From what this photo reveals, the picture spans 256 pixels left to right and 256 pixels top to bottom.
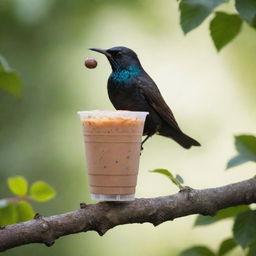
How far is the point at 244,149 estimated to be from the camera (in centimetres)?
244

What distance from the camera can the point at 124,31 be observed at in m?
5.89

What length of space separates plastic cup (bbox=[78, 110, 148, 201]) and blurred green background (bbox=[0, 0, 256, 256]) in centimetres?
320

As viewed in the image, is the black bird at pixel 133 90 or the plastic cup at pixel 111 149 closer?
the plastic cup at pixel 111 149

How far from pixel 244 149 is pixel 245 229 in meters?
0.32

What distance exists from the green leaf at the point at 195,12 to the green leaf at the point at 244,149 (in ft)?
1.52

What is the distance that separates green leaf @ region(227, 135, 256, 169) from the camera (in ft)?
7.91

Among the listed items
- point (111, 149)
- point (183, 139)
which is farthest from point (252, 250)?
point (183, 139)

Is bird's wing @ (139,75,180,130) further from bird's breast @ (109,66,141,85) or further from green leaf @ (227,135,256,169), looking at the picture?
green leaf @ (227,135,256,169)

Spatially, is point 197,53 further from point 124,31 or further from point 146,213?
point 146,213

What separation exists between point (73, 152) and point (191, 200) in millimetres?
3410

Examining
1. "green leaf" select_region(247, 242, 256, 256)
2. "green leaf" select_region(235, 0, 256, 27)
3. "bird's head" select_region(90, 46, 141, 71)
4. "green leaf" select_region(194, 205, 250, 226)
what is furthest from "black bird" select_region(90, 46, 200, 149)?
"green leaf" select_region(247, 242, 256, 256)

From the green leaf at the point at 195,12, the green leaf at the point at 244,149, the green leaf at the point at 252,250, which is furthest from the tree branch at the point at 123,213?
the green leaf at the point at 195,12

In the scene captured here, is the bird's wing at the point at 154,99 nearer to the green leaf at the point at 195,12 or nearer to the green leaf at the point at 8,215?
the green leaf at the point at 195,12

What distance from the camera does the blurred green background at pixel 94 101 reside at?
221 inches
